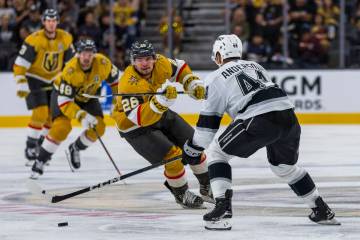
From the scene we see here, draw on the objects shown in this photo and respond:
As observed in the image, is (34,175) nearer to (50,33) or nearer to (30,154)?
(30,154)

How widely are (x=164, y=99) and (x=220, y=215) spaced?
99cm

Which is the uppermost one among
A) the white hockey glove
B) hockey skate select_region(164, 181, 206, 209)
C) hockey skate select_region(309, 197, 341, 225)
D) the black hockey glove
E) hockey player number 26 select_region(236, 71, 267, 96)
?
hockey player number 26 select_region(236, 71, 267, 96)

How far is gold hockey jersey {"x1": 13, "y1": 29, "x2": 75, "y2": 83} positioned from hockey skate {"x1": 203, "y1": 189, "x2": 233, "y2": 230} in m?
4.72

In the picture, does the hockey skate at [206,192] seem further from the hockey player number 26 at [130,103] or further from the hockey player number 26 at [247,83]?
the hockey player number 26 at [247,83]

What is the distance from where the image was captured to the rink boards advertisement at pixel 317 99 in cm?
Result: 1323

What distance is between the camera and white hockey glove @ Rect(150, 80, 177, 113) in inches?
246

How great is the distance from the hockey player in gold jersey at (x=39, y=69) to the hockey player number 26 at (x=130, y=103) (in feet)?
11.4

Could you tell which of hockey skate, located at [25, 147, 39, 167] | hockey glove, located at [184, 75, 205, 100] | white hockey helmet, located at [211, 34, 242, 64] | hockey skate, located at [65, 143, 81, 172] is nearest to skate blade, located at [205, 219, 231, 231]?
white hockey helmet, located at [211, 34, 242, 64]

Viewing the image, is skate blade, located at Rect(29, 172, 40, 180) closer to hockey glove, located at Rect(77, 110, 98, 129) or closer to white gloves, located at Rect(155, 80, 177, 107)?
hockey glove, located at Rect(77, 110, 98, 129)

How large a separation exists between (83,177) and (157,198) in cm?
158

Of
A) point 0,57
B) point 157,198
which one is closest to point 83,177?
point 157,198

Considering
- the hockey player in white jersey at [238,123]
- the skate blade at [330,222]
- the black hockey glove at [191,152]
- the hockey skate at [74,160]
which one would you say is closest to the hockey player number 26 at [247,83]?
the hockey player in white jersey at [238,123]

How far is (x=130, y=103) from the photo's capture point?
6.57 metres

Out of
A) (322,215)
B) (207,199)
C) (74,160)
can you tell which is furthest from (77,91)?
(322,215)
